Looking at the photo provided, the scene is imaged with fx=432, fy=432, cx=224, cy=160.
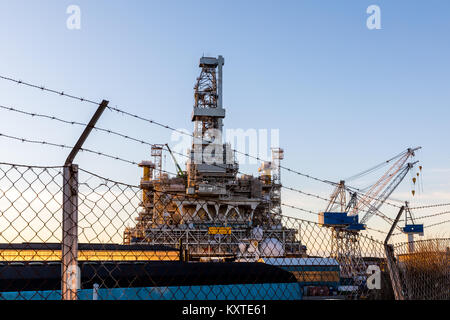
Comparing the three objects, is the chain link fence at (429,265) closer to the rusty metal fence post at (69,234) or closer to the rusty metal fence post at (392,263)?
the rusty metal fence post at (392,263)

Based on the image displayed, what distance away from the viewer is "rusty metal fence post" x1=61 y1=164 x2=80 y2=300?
4965 mm

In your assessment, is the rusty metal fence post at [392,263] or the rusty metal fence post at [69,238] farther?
the rusty metal fence post at [392,263]

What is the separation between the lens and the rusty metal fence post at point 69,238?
496cm

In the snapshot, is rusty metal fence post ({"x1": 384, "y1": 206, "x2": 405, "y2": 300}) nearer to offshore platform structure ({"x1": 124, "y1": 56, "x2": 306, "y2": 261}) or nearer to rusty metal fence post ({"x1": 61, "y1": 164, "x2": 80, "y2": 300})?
rusty metal fence post ({"x1": 61, "y1": 164, "x2": 80, "y2": 300})

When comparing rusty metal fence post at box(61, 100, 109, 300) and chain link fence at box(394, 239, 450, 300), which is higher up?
rusty metal fence post at box(61, 100, 109, 300)

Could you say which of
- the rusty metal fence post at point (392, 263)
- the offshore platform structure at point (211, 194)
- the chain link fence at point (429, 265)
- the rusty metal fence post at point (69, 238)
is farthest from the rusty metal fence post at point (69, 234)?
the offshore platform structure at point (211, 194)

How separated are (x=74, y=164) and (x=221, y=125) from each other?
8088 cm

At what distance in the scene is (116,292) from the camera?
50.5ft

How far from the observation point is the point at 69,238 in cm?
498

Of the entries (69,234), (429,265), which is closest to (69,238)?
(69,234)

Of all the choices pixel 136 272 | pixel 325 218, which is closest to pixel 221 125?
pixel 325 218

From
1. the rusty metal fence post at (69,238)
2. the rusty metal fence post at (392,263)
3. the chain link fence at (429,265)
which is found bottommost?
the chain link fence at (429,265)

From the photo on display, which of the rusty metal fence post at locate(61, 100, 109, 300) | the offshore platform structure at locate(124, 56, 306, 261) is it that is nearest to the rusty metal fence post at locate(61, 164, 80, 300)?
the rusty metal fence post at locate(61, 100, 109, 300)
